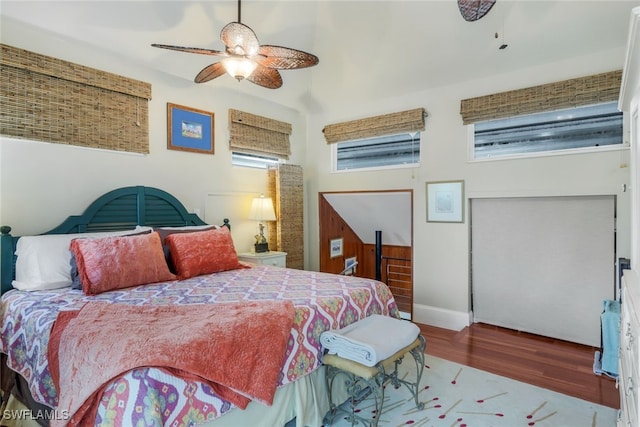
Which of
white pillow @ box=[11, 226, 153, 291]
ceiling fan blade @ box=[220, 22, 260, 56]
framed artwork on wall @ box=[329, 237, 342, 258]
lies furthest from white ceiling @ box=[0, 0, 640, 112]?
framed artwork on wall @ box=[329, 237, 342, 258]

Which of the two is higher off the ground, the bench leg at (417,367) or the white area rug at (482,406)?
the bench leg at (417,367)

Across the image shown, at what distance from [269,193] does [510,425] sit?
3386 millimetres

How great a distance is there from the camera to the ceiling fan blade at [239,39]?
85.5 inches

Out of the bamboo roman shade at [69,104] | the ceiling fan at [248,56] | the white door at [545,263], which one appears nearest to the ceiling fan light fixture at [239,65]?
the ceiling fan at [248,56]

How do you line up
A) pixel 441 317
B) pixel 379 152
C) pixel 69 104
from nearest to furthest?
pixel 69 104, pixel 441 317, pixel 379 152

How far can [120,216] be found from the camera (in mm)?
3131

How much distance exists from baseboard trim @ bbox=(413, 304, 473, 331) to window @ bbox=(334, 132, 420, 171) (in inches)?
65.7

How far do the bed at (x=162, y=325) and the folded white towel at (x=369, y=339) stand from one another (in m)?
0.10

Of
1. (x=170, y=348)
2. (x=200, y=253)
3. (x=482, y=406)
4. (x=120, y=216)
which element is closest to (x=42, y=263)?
(x=120, y=216)

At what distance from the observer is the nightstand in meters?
3.98

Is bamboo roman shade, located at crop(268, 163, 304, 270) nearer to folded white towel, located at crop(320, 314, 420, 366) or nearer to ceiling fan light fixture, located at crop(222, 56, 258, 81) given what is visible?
ceiling fan light fixture, located at crop(222, 56, 258, 81)

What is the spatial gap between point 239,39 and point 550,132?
289 cm

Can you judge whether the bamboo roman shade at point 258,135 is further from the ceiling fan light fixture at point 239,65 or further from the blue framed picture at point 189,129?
the ceiling fan light fixture at point 239,65

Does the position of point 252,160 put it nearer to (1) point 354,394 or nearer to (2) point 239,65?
(2) point 239,65
